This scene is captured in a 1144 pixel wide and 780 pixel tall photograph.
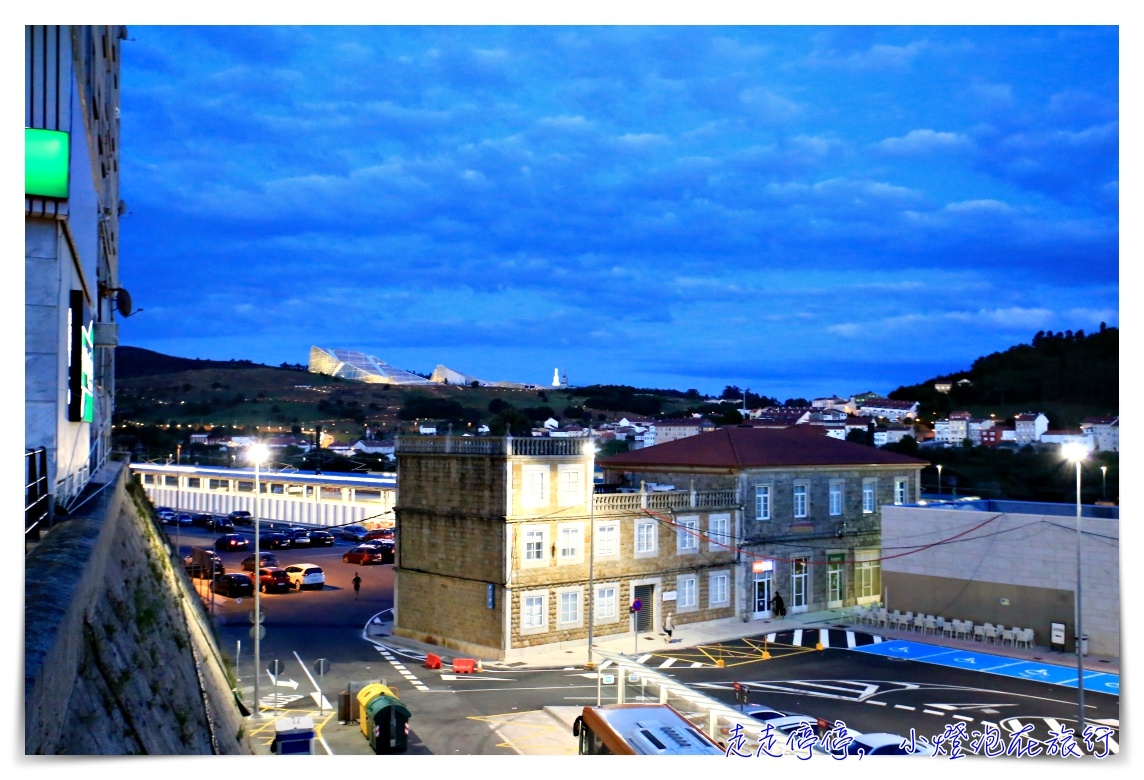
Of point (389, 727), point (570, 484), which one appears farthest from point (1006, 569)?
point (389, 727)

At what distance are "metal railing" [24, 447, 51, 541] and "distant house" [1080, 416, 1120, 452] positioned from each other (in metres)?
82.2

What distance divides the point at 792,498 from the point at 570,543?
1223cm

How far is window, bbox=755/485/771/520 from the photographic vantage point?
41.8 m

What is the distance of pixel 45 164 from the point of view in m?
13.6

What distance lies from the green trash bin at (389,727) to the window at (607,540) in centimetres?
1492

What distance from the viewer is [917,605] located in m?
38.5

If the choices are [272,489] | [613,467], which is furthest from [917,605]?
[272,489]

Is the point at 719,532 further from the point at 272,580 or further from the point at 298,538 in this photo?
the point at 298,538

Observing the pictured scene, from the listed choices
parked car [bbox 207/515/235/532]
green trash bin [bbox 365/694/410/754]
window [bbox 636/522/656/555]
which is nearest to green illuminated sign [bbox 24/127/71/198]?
green trash bin [bbox 365/694/410/754]

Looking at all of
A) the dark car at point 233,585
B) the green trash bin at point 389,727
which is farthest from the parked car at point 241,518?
the green trash bin at point 389,727

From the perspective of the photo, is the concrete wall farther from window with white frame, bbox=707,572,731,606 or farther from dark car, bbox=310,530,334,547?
dark car, bbox=310,530,334,547

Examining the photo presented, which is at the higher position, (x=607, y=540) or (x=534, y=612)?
(x=607, y=540)

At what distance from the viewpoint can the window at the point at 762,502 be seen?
137 ft
